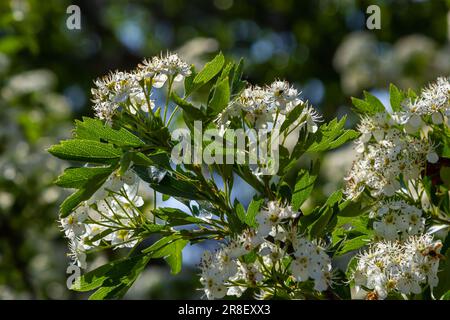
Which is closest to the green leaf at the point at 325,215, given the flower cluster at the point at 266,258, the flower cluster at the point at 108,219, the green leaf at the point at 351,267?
the flower cluster at the point at 266,258

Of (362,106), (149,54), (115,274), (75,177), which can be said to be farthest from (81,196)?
(149,54)

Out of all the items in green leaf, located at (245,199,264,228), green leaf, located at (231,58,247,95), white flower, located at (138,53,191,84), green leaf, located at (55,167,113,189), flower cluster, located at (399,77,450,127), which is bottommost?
green leaf, located at (245,199,264,228)

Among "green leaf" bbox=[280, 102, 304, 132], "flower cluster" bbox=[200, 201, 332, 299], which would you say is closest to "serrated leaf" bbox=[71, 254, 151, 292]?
"flower cluster" bbox=[200, 201, 332, 299]

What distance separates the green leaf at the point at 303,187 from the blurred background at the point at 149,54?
1622 mm

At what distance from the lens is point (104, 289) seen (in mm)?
1521

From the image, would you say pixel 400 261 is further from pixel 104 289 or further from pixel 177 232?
pixel 104 289

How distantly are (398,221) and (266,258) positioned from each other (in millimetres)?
245

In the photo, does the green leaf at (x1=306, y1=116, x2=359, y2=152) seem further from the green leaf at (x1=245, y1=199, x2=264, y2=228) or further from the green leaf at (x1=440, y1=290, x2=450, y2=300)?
the green leaf at (x1=440, y1=290, x2=450, y2=300)

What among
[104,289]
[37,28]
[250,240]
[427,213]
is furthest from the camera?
[37,28]

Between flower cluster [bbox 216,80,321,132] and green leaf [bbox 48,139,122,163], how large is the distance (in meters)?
0.20

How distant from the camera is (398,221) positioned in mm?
1528

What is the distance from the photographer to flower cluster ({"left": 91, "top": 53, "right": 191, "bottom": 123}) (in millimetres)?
1526
